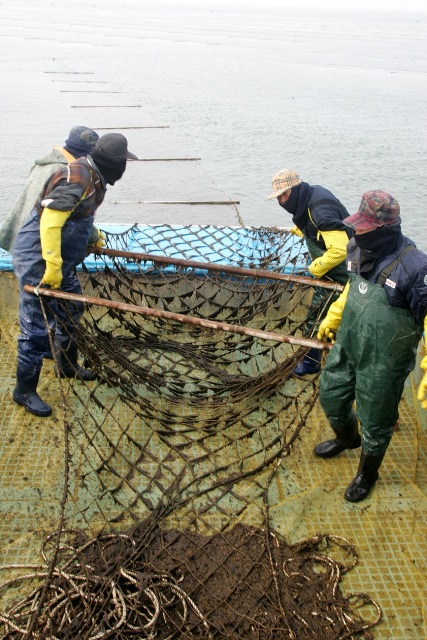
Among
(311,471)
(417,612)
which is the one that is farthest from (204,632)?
(311,471)

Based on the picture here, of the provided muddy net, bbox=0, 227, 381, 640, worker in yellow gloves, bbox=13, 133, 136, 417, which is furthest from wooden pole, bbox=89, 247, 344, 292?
worker in yellow gloves, bbox=13, 133, 136, 417

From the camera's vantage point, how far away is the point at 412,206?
10.4 m

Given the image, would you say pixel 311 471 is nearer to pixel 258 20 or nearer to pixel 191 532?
pixel 191 532

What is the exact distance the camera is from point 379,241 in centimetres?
259

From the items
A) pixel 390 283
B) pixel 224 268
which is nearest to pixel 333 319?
pixel 390 283

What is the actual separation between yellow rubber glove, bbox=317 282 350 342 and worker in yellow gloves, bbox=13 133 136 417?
1.32m

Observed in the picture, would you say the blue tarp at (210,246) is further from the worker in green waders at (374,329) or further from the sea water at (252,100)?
the sea water at (252,100)

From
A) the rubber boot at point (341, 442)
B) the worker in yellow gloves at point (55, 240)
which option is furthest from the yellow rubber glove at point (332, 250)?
the worker in yellow gloves at point (55, 240)

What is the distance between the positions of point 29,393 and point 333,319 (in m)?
1.84

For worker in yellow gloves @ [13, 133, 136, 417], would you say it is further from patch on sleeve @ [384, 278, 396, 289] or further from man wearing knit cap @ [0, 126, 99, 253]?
patch on sleeve @ [384, 278, 396, 289]

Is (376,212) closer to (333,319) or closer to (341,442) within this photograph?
(333,319)

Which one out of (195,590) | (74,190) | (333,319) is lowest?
(195,590)

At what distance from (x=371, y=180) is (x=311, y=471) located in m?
8.93

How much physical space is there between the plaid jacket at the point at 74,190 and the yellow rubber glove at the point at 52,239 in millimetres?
42
